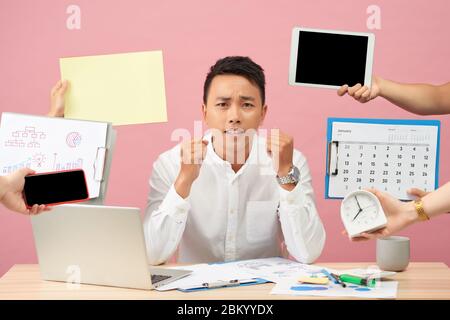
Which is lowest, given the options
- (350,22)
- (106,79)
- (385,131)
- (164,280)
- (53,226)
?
(164,280)

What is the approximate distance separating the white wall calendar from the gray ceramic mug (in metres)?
0.18

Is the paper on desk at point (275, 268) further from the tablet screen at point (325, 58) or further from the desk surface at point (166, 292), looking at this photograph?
the tablet screen at point (325, 58)

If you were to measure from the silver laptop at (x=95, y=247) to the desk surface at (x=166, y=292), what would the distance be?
3cm

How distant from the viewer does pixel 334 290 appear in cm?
153

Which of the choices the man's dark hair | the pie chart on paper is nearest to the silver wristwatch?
the man's dark hair

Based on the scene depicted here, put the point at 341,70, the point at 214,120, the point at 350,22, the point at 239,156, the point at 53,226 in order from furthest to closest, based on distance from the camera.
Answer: the point at 350,22, the point at 239,156, the point at 214,120, the point at 341,70, the point at 53,226

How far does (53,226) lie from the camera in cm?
162

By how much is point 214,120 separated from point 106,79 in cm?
37

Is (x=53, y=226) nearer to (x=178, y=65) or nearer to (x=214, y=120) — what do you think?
(x=214, y=120)

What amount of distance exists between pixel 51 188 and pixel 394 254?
3.03 ft

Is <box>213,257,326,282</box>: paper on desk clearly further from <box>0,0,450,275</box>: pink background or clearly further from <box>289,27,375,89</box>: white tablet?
<box>0,0,450,275</box>: pink background

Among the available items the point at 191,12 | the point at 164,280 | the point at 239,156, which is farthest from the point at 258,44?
the point at 164,280

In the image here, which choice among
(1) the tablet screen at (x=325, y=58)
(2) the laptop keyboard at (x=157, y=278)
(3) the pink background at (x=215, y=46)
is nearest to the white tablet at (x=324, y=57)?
(1) the tablet screen at (x=325, y=58)

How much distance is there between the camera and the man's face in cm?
205
